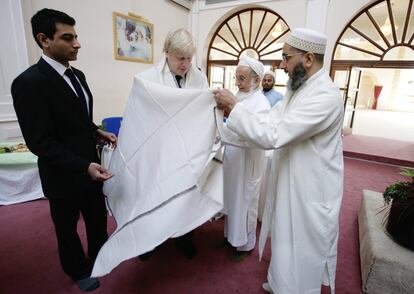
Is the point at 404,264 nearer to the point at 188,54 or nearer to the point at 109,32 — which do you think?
the point at 188,54

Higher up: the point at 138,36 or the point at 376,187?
the point at 138,36

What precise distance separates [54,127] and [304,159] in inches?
50.6

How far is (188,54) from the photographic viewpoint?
5.02 ft

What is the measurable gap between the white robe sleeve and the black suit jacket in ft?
2.78

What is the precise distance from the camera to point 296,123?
3.78ft

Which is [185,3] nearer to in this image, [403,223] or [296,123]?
[296,123]

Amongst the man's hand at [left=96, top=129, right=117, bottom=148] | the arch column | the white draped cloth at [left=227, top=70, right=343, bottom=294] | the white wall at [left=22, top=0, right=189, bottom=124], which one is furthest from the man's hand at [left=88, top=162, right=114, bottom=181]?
the arch column

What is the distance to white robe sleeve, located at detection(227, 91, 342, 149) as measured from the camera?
45.4 inches

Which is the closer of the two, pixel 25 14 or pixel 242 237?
pixel 242 237

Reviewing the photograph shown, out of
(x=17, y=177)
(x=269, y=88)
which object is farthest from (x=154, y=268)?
(x=269, y=88)

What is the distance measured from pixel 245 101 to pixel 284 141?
2.06ft

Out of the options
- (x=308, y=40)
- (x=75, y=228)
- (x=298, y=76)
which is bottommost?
(x=75, y=228)

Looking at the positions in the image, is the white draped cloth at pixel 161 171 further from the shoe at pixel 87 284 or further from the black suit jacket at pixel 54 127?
the shoe at pixel 87 284

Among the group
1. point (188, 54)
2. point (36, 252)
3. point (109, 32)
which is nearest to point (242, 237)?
point (188, 54)
